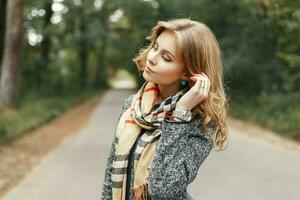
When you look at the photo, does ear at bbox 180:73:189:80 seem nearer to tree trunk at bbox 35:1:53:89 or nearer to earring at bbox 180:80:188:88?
earring at bbox 180:80:188:88

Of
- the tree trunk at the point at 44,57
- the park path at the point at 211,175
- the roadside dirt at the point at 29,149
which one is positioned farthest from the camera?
the tree trunk at the point at 44,57

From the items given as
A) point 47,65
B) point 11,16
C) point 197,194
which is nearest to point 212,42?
point 197,194

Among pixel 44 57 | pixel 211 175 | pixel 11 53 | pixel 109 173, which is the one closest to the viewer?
pixel 109 173

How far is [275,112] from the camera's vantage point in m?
15.4

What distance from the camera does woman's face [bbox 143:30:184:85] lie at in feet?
6.43

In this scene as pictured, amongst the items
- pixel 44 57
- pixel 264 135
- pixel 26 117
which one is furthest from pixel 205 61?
pixel 44 57

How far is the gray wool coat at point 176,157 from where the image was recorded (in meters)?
1.84

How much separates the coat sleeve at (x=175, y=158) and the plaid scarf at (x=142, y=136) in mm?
57

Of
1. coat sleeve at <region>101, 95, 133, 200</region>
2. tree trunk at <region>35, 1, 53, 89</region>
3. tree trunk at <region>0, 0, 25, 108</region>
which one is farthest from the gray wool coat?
tree trunk at <region>35, 1, 53, 89</region>

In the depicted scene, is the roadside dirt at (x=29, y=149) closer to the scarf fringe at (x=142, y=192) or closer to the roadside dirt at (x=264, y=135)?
the roadside dirt at (x=264, y=135)

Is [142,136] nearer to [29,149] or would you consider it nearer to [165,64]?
[165,64]

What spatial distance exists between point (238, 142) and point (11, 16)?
6813mm

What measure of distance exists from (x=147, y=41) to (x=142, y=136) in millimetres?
3769

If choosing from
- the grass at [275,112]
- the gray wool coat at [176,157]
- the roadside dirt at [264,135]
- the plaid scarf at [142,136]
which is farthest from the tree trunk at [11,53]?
the gray wool coat at [176,157]
